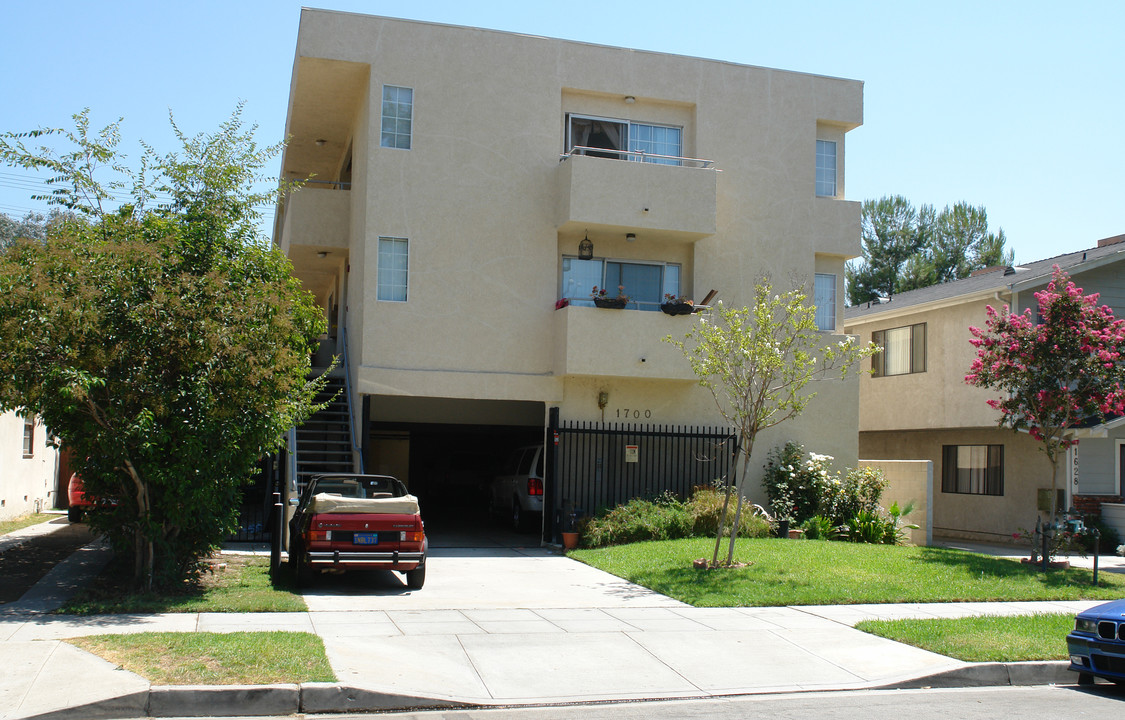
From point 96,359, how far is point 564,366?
8806 mm

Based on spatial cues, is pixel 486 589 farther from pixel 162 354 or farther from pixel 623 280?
pixel 623 280

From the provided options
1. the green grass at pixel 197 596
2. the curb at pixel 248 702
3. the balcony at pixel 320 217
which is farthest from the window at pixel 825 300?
the curb at pixel 248 702

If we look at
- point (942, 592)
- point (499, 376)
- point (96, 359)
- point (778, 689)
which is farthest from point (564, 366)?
point (778, 689)

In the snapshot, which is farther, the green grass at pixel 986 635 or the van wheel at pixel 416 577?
the van wheel at pixel 416 577

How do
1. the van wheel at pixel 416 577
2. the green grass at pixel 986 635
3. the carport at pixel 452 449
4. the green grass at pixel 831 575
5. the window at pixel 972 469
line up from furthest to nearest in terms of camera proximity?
the window at pixel 972 469
the carport at pixel 452 449
the van wheel at pixel 416 577
the green grass at pixel 831 575
the green grass at pixel 986 635

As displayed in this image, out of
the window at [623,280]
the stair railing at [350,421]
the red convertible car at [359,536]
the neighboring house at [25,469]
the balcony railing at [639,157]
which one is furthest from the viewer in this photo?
the neighboring house at [25,469]

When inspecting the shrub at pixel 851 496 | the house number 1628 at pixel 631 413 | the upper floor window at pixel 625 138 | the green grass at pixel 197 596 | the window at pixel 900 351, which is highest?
the upper floor window at pixel 625 138

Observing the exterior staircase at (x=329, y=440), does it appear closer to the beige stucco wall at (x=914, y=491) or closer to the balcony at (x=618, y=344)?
the balcony at (x=618, y=344)

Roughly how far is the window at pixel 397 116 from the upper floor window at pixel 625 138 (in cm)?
307

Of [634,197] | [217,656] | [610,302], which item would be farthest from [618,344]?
[217,656]

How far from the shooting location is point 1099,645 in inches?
343

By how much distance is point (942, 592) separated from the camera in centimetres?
1309

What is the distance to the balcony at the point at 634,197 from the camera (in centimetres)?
1795

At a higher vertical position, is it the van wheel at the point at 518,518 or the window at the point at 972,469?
the window at the point at 972,469
